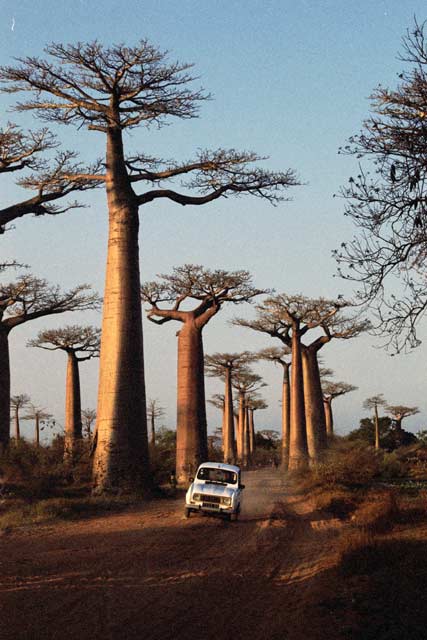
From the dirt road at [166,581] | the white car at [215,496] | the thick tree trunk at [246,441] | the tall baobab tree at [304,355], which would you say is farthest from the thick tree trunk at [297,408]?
the dirt road at [166,581]

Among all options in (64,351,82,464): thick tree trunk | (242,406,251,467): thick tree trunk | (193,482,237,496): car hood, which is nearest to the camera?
(193,482,237,496): car hood

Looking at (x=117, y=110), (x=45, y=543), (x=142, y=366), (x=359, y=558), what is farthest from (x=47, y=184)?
(x=359, y=558)

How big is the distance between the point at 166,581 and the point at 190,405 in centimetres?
1531

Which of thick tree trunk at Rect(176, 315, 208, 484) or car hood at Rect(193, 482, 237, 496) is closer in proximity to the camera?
car hood at Rect(193, 482, 237, 496)

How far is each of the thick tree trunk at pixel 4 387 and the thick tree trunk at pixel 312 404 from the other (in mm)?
13212

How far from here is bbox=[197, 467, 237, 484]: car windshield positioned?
13.1 meters

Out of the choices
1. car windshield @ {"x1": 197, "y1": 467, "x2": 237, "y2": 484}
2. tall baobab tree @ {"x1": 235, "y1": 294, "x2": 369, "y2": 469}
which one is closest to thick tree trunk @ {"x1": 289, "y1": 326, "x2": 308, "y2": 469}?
tall baobab tree @ {"x1": 235, "y1": 294, "x2": 369, "y2": 469}

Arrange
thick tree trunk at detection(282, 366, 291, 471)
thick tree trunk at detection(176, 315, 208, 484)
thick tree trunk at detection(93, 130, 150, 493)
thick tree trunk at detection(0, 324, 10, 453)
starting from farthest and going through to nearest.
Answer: thick tree trunk at detection(282, 366, 291, 471) < thick tree trunk at detection(176, 315, 208, 484) < thick tree trunk at detection(0, 324, 10, 453) < thick tree trunk at detection(93, 130, 150, 493)

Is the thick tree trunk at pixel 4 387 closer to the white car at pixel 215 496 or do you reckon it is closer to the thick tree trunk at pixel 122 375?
the thick tree trunk at pixel 122 375

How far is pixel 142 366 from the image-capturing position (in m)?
15.2

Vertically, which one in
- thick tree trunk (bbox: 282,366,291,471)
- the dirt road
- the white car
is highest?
thick tree trunk (bbox: 282,366,291,471)

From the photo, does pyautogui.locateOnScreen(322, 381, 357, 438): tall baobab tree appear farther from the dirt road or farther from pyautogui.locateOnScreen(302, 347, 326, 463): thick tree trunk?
the dirt road

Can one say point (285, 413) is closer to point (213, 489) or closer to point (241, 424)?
point (241, 424)

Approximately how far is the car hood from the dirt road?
35.8 inches
